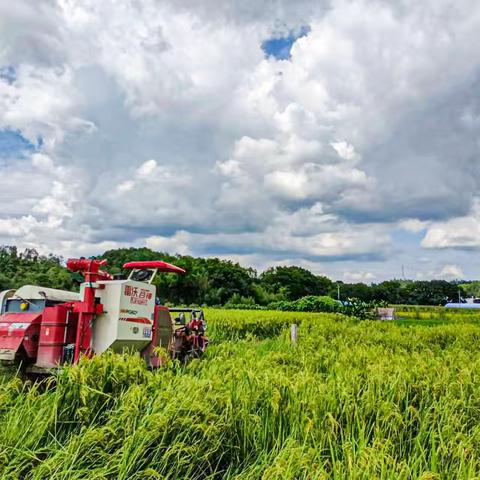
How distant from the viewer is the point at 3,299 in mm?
8461

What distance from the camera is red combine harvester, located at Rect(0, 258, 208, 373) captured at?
7.32 m

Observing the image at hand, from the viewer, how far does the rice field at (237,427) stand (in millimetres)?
3508

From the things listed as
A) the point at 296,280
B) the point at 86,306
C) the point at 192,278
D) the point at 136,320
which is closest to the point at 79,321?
the point at 86,306

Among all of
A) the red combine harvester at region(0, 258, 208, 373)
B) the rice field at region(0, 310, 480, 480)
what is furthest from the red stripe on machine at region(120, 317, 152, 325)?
the rice field at region(0, 310, 480, 480)

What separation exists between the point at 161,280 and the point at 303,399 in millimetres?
49821

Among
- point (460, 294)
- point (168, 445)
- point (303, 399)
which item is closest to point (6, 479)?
point (168, 445)

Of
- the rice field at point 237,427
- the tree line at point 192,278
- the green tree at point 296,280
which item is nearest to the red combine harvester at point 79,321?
the rice field at point 237,427

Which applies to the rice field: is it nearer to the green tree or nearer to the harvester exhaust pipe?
the harvester exhaust pipe

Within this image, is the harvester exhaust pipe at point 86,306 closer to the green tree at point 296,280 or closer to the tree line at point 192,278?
the tree line at point 192,278

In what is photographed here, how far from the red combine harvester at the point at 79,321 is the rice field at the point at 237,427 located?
2.30 meters

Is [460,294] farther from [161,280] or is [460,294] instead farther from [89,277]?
[89,277]

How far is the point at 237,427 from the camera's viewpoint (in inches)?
170

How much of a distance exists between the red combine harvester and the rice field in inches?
90.4

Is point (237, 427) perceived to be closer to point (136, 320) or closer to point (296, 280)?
point (136, 320)
